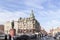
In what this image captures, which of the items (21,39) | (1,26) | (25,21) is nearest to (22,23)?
(25,21)

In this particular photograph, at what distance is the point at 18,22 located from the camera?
11031 centimetres

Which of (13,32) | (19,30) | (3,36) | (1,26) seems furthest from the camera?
(1,26)

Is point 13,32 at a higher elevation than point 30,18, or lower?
lower

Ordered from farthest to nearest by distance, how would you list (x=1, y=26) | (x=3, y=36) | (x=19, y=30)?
(x=1, y=26)
(x=19, y=30)
(x=3, y=36)

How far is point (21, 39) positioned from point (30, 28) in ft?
274

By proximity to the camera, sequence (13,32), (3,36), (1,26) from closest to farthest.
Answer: (3,36) → (13,32) → (1,26)

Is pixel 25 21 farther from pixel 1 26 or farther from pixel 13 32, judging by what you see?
pixel 13 32

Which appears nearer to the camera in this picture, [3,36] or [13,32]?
[3,36]

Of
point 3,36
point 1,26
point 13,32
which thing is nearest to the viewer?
point 3,36

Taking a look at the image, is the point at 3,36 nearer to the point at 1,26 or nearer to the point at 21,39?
the point at 21,39

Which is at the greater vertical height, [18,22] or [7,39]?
[18,22]

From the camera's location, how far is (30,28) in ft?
356

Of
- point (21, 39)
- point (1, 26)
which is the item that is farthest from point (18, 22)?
point (21, 39)

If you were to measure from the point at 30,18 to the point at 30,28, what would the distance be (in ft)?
20.2
